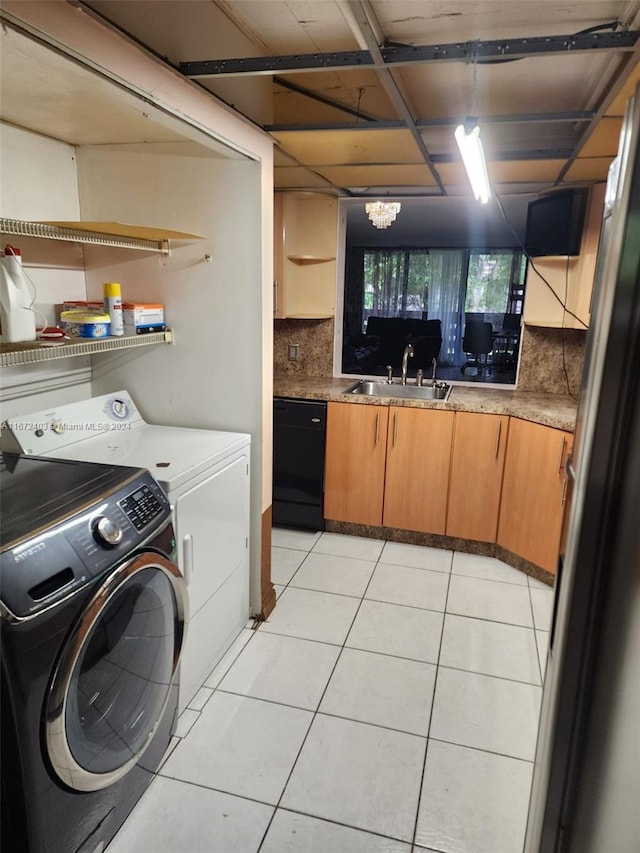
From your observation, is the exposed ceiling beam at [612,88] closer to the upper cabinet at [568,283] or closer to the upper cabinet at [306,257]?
the upper cabinet at [568,283]

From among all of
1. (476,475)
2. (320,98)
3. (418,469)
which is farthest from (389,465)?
(320,98)

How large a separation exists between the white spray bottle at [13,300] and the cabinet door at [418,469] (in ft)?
6.95

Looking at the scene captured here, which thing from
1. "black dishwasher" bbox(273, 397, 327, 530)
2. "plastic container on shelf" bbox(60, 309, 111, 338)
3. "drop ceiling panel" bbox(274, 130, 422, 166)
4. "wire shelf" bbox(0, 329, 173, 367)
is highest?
"drop ceiling panel" bbox(274, 130, 422, 166)

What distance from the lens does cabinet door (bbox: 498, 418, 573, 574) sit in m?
2.93

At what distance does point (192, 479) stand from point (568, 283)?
2676 millimetres

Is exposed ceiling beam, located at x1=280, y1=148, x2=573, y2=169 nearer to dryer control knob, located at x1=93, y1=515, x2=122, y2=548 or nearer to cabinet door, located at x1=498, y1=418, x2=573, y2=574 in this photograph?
cabinet door, located at x1=498, y1=418, x2=573, y2=574

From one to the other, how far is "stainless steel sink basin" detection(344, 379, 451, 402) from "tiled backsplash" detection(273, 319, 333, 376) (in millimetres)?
360

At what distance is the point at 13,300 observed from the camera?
1743mm

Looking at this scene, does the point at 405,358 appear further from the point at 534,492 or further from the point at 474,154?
the point at 474,154

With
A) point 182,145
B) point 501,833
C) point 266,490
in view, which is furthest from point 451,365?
point 501,833

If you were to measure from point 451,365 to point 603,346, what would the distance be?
128 inches

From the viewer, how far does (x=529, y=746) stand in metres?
1.97

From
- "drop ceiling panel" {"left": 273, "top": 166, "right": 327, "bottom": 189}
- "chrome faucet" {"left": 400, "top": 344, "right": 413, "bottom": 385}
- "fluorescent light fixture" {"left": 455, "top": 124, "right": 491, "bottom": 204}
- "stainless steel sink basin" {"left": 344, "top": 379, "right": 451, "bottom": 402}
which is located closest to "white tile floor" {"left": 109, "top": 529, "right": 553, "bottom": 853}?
"stainless steel sink basin" {"left": 344, "top": 379, "right": 451, "bottom": 402}

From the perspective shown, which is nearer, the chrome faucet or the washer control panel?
the washer control panel
